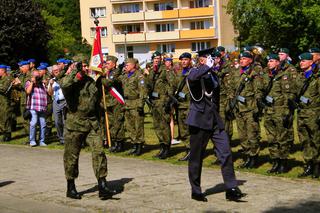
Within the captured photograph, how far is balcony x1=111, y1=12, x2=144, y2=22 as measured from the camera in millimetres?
77188

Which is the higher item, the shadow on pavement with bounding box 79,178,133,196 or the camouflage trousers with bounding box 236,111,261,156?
the camouflage trousers with bounding box 236,111,261,156

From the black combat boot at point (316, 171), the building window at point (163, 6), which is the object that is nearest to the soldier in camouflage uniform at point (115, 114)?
the black combat boot at point (316, 171)

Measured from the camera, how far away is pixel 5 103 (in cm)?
1709

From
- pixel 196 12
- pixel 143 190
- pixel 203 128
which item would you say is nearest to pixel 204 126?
Answer: pixel 203 128

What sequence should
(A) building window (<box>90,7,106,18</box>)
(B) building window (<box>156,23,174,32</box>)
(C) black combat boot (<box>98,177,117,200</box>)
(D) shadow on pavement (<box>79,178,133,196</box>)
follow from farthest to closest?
(A) building window (<box>90,7,106,18</box>), (B) building window (<box>156,23,174,32</box>), (D) shadow on pavement (<box>79,178,133,196</box>), (C) black combat boot (<box>98,177,117,200</box>)

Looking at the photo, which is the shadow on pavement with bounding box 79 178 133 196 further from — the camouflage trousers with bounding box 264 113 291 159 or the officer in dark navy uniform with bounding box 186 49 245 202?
the camouflage trousers with bounding box 264 113 291 159

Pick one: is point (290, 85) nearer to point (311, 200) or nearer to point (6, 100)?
point (311, 200)

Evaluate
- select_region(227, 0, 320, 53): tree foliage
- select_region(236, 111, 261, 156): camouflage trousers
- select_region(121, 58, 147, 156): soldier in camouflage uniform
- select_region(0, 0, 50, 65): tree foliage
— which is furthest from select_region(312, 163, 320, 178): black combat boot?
select_region(227, 0, 320, 53): tree foliage

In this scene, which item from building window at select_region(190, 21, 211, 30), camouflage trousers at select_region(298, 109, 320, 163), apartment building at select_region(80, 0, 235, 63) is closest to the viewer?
camouflage trousers at select_region(298, 109, 320, 163)

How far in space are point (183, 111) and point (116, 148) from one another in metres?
2.30

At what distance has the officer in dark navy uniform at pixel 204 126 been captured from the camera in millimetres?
8781

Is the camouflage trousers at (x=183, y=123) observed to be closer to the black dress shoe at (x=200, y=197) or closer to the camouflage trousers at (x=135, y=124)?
the camouflage trousers at (x=135, y=124)

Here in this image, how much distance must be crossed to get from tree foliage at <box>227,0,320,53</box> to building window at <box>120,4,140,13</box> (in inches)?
1152

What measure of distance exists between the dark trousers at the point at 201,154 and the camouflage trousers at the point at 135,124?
451cm
